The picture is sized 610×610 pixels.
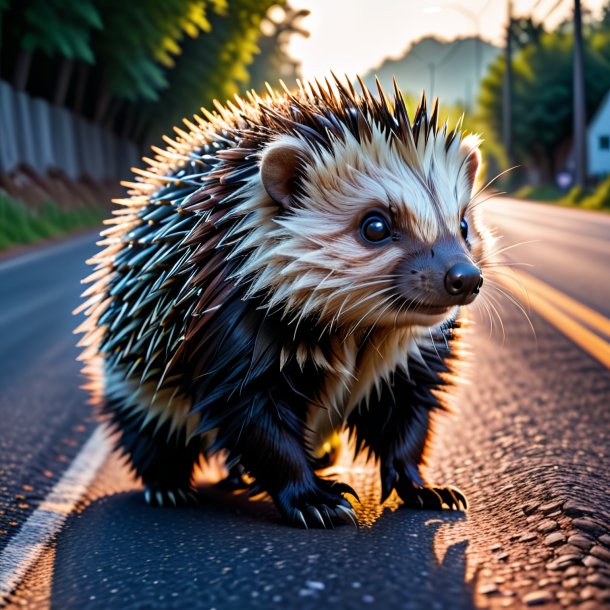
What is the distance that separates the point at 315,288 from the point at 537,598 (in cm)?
129

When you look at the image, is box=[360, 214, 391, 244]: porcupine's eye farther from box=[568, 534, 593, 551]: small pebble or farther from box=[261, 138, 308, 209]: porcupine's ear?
box=[568, 534, 593, 551]: small pebble

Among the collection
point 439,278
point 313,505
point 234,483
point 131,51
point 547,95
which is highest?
point 547,95

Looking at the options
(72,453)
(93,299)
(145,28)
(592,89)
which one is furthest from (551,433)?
(592,89)

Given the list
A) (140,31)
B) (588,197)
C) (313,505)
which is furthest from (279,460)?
(588,197)

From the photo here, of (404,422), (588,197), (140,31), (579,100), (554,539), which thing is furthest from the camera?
(588,197)

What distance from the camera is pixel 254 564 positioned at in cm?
227

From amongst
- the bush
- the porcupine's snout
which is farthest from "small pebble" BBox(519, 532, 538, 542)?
the bush

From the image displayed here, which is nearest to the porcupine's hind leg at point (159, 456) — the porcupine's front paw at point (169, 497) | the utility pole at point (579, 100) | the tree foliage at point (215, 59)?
the porcupine's front paw at point (169, 497)

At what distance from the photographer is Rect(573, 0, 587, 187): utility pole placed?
109ft

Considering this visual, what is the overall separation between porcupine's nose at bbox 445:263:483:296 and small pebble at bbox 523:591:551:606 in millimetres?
1092

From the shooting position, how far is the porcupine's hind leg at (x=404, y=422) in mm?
3309

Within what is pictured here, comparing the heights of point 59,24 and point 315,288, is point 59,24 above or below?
above

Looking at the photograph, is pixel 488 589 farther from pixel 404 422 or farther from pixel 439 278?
pixel 404 422

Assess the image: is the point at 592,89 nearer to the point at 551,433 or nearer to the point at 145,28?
the point at 145,28
